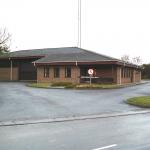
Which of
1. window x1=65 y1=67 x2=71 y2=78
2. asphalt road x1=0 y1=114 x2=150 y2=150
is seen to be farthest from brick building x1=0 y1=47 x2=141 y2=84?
asphalt road x1=0 y1=114 x2=150 y2=150

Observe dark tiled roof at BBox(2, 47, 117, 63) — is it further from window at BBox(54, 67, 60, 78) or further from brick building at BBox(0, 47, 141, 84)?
window at BBox(54, 67, 60, 78)

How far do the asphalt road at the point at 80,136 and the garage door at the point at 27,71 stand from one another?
38330 millimetres

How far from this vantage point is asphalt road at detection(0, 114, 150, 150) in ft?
28.6

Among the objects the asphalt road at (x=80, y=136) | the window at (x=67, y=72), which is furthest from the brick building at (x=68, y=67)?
the asphalt road at (x=80, y=136)

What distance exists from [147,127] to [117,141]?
306cm

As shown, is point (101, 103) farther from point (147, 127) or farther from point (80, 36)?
point (80, 36)

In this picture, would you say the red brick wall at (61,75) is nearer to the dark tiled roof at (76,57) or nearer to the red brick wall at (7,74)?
the dark tiled roof at (76,57)

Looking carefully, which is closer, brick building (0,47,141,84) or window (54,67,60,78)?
brick building (0,47,141,84)

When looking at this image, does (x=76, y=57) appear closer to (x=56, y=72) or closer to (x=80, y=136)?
(x=56, y=72)

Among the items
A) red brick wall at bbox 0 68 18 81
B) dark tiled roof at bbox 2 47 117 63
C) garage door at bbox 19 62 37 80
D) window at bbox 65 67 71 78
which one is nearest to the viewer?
dark tiled roof at bbox 2 47 117 63

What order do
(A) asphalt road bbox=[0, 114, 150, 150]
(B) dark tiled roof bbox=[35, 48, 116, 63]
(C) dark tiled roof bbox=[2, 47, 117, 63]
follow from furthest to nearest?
1. (C) dark tiled roof bbox=[2, 47, 117, 63]
2. (B) dark tiled roof bbox=[35, 48, 116, 63]
3. (A) asphalt road bbox=[0, 114, 150, 150]

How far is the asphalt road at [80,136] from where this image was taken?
870 cm

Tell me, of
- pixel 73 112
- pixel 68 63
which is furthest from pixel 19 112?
pixel 68 63

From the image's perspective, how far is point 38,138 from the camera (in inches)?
384
